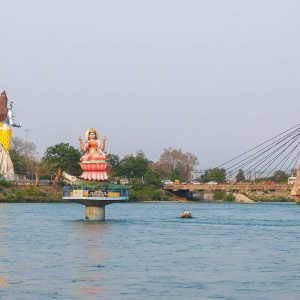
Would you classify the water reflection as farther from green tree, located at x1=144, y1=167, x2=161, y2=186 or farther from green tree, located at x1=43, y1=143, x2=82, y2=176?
green tree, located at x1=144, y1=167, x2=161, y2=186

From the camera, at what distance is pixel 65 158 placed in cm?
16938

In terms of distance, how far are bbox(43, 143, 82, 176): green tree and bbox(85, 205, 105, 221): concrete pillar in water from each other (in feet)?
310

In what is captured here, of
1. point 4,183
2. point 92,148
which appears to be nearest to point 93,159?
point 92,148

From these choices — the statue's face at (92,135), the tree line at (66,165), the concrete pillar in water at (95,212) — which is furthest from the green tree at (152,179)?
the statue's face at (92,135)

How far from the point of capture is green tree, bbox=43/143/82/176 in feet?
552

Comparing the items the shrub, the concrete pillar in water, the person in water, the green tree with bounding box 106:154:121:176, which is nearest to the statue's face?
the person in water

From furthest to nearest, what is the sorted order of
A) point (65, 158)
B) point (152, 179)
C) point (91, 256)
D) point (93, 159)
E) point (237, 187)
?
1. point (152, 179)
2. point (65, 158)
3. point (237, 187)
4. point (93, 159)
5. point (91, 256)

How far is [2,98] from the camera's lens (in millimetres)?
156500

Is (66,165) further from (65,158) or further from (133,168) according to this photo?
(133,168)

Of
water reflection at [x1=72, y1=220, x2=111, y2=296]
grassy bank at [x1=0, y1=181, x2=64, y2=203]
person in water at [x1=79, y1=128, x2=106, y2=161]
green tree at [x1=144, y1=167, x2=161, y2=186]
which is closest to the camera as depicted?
water reflection at [x1=72, y1=220, x2=111, y2=296]

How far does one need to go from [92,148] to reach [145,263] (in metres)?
25.8

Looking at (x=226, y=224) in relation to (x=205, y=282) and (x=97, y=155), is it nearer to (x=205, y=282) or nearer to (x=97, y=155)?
(x=97, y=155)

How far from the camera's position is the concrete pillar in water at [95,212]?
71625mm

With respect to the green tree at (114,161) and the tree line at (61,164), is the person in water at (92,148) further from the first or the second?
the green tree at (114,161)
